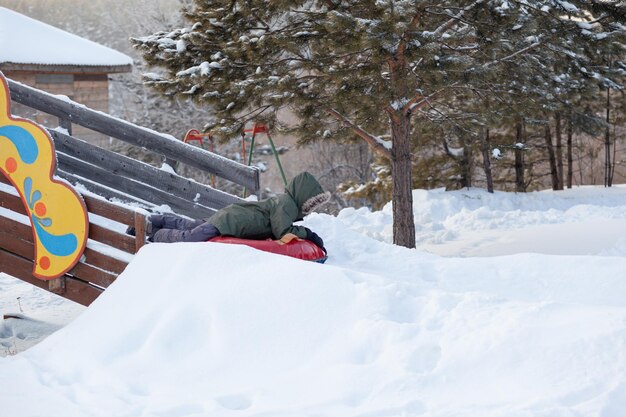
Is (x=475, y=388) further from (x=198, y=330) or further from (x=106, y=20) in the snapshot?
(x=106, y=20)

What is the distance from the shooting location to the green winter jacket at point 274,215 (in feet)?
21.4

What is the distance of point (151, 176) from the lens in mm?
7992

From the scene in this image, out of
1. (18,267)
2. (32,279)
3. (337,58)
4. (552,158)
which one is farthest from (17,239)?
(552,158)

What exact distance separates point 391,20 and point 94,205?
3.77 m

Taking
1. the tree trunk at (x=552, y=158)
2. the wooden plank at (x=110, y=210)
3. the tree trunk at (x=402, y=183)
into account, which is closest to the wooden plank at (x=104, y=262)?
the wooden plank at (x=110, y=210)

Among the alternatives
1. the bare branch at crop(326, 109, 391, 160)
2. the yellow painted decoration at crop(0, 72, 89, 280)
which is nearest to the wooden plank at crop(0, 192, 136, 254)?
the yellow painted decoration at crop(0, 72, 89, 280)

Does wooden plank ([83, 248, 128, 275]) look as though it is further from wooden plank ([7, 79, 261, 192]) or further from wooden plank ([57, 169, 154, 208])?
wooden plank ([7, 79, 261, 192])

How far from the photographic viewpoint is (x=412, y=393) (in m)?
3.85

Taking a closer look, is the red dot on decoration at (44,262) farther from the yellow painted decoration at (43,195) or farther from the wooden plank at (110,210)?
the wooden plank at (110,210)

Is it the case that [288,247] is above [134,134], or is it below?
below

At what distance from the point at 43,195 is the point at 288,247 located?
239 cm

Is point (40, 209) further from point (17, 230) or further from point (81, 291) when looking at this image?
point (81, 291)

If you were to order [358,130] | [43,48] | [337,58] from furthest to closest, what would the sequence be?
[43,48], [358,130], [337,58]

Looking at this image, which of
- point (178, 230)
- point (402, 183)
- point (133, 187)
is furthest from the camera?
point (402, 183)
